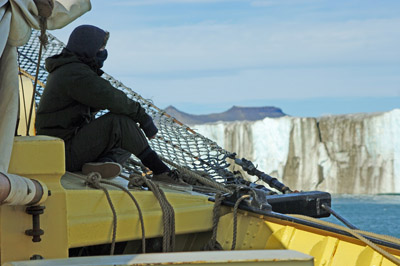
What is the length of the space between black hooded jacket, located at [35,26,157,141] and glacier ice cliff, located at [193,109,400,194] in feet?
45.9

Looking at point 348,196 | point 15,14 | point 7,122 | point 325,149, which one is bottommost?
point 348,196

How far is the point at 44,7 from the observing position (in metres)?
2.51

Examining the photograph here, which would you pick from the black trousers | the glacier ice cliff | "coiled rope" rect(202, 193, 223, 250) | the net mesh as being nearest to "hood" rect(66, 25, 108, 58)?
the black trousers

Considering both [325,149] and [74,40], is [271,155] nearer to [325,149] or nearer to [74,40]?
[325,149]

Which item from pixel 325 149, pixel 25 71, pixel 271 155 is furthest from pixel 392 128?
pixel 25 71

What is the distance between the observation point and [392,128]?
56.0ft

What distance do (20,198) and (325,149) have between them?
16.1 metres

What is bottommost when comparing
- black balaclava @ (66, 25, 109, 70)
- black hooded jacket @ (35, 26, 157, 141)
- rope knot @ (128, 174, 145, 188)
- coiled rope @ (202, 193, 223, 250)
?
coiled rope @ (202, 193, 223, 250)

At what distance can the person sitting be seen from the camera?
338cm

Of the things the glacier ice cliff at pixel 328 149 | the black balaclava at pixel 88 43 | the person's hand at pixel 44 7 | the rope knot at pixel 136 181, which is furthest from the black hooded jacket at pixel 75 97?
the glacier ice cliff at pixel 328 149

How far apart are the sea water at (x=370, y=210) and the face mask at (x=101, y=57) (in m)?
10.2

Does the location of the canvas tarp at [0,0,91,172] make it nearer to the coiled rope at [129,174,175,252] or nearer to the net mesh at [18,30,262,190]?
the coiled rope at [129,174,175,252]

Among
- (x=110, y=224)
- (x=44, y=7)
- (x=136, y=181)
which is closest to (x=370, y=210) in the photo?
(x=136, y=181)

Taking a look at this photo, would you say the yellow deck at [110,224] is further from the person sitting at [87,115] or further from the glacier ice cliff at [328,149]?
the glacier ice cliff at [328,149]
